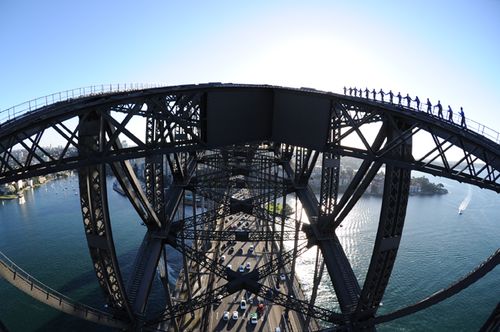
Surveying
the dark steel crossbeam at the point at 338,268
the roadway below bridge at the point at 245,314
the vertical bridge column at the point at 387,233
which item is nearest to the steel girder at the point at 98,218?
the dark steel crossbeam at the point at 338,268

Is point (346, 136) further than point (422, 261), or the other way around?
point (422, 261)

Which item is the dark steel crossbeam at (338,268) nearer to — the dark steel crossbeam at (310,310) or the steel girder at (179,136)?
the dark steel crossbeam at (310,310)

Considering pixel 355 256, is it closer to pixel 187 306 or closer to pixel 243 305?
pixel 243 305

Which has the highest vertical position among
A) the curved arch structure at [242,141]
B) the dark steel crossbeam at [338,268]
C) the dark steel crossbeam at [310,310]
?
the curved arch structure at [242,141]

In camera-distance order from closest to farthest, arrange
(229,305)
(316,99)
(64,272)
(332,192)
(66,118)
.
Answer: (66,118) → (316,99) → (332,192) → (229,305) → (64,272)

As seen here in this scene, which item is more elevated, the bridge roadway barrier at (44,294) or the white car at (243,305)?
the bridge roadway barrier at (44,294)

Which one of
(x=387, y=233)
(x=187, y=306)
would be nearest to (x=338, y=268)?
(x=387, y=233)

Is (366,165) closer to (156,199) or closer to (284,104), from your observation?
(284,104)

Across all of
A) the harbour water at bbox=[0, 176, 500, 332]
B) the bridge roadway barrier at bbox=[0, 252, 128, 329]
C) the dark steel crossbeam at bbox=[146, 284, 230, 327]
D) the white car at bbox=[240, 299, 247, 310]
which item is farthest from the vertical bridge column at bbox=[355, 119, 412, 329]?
the harbour water at bbox=[0, 176, 500, 332]

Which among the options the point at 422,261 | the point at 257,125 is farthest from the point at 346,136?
the point at 422,261
